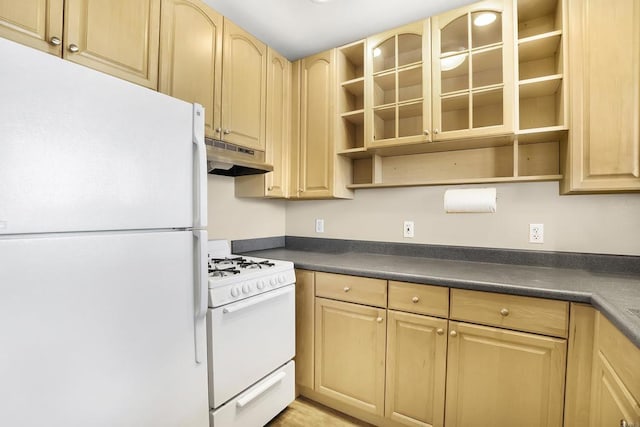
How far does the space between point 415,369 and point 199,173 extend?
1379mm

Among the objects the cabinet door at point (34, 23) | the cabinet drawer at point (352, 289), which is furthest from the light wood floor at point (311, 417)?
the cabinet door at point (34, 23)

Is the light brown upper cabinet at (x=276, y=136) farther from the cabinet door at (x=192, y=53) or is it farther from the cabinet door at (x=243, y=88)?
the cabinet door at (x=192, y=53)

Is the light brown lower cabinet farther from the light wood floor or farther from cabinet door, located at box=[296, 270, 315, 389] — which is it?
cabinet door, located at box=[296, 270, 315, 389]

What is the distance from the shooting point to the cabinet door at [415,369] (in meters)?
1.46

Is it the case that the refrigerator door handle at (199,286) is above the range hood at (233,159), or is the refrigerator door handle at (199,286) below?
below

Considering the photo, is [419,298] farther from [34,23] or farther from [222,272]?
[34,23]

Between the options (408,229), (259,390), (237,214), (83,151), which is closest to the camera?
(83,151)

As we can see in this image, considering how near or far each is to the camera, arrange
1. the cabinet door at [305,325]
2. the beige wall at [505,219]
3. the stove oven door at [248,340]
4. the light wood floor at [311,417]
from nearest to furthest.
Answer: the stove oven door at [248,340], the beige wall at [505,219], the light wood floor at [311,417], the cabinet door at [305,325]

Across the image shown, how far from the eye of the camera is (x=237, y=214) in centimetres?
227

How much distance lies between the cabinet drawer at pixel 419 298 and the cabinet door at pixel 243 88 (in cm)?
127

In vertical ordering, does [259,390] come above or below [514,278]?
below

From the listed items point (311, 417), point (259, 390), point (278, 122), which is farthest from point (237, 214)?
point (311, 417)

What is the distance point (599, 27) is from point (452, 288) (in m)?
1.41

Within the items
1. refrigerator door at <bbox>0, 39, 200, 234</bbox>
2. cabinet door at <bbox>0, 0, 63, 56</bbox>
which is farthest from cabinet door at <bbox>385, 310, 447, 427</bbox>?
cabinet door at <bbox>0, 0, 63, 56</bbox>
